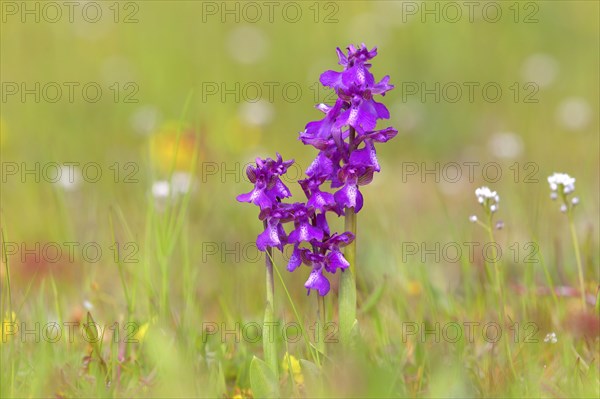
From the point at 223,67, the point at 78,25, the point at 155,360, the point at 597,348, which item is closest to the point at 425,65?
the point at 223,67

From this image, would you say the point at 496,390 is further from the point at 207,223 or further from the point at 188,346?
the point at 207,223

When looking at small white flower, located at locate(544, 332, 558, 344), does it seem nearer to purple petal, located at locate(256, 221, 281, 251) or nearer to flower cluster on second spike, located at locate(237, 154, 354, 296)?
flower cluster on second spike, located at locate(237, 154, 354, 296)

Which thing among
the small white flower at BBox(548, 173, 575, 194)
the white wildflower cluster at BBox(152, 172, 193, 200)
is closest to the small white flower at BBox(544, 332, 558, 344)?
the small white flower at BBox(548, 173, 575, 194)

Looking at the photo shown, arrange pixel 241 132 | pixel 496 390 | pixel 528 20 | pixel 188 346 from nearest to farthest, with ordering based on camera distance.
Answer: pixel 496 390, pixel 188 346, pixel 241 132, pixel 528 20

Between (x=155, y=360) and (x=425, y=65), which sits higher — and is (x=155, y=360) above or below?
below

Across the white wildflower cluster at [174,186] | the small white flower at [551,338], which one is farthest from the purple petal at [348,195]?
the white wildflower cluster at [174,186]

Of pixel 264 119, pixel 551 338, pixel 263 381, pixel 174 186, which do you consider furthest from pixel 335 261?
pixel 264 119

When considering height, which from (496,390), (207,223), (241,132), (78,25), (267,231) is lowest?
(496,390)
